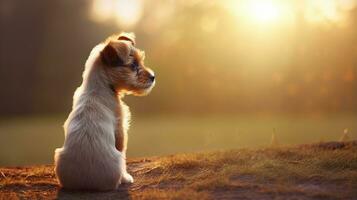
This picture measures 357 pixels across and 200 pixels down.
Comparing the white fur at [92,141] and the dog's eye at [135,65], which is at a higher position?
the dog's eye at [135,65]

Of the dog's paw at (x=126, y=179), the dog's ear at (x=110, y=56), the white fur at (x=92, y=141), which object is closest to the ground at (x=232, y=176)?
the dog's paw at (x=126, y=179)

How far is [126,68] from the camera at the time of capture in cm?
963

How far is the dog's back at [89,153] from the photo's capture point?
29.8ft

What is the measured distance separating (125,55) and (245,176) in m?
2.62

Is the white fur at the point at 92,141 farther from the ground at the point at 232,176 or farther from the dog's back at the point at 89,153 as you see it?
the ground at the point at 232,176

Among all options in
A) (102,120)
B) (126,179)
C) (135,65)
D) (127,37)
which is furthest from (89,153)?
(127,37)

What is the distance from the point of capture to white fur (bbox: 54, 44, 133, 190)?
29.8 feet

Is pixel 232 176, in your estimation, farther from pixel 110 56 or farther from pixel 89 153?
pixel 110 56

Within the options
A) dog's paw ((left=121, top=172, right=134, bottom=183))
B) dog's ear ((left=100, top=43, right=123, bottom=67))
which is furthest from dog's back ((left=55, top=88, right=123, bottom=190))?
dog's ear ((left=100, top=43, right=123, bottom=67))

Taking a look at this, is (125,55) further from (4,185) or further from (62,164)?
(4,185)

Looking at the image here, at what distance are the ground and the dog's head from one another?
153cm

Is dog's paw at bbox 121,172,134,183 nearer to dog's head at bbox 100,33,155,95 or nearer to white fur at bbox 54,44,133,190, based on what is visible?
white fur at bbox 54,44,133,190

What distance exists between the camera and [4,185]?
10602 mm

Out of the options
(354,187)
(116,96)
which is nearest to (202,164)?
(116,96)
